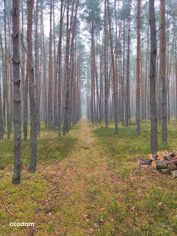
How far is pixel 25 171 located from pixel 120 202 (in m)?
4.18

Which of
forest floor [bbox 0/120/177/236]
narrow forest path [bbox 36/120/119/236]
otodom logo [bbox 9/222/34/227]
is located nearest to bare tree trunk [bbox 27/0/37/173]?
forest floor [bbox 0/120/177/236]

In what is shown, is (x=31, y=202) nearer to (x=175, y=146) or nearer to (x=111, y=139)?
(x=175, y=146)

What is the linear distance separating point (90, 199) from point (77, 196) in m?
0.41

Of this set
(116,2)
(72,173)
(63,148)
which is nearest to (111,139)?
(63,148)

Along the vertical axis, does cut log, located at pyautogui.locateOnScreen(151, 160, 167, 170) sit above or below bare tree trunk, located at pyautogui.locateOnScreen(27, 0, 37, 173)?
below

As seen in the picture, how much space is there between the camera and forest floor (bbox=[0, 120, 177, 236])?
17.5 ft

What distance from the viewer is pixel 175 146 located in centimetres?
1184

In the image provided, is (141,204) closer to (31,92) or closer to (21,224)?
(21,224)

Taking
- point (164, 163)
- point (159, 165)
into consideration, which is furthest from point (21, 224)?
point (164, 163)

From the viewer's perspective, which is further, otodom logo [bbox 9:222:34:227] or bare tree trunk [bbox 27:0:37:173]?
bare tree trunk [bbox 27:0:37:173]

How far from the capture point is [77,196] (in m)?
6.80

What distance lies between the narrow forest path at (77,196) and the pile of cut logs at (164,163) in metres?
1.56

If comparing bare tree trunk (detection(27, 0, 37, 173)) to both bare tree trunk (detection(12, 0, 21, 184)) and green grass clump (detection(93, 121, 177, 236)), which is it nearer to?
bare tree trunk (detection(12, 0, 21, 184))

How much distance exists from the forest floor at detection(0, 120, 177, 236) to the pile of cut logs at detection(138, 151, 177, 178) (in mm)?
329
